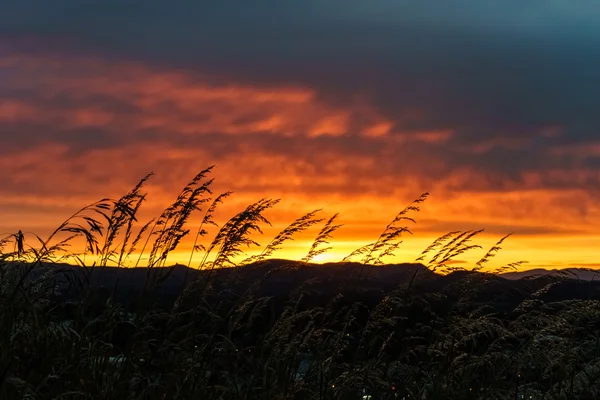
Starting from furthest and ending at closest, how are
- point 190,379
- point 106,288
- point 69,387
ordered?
point 106,288 → point 190,379 → point 69,387

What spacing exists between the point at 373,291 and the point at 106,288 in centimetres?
264

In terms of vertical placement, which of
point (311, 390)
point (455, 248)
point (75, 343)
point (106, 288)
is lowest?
point (311, 390)

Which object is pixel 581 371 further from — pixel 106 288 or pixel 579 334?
pixel 106 288

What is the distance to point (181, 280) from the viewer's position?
6648 millimetres

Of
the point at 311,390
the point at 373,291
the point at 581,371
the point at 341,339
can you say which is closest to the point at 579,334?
the point at 581,371

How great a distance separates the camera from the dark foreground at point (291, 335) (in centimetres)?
550

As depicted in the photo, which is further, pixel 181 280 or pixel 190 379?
pixel 181 280

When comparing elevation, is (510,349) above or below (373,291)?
below

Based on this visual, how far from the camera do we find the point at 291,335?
7.04 metres

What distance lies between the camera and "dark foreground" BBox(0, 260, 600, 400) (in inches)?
217

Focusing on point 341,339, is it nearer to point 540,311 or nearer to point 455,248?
point 455,248

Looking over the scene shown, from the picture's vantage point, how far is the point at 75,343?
18.4ft

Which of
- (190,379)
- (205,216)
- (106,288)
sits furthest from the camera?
(205,216)

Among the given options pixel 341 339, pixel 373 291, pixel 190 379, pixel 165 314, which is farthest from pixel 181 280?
pixel 373 291
